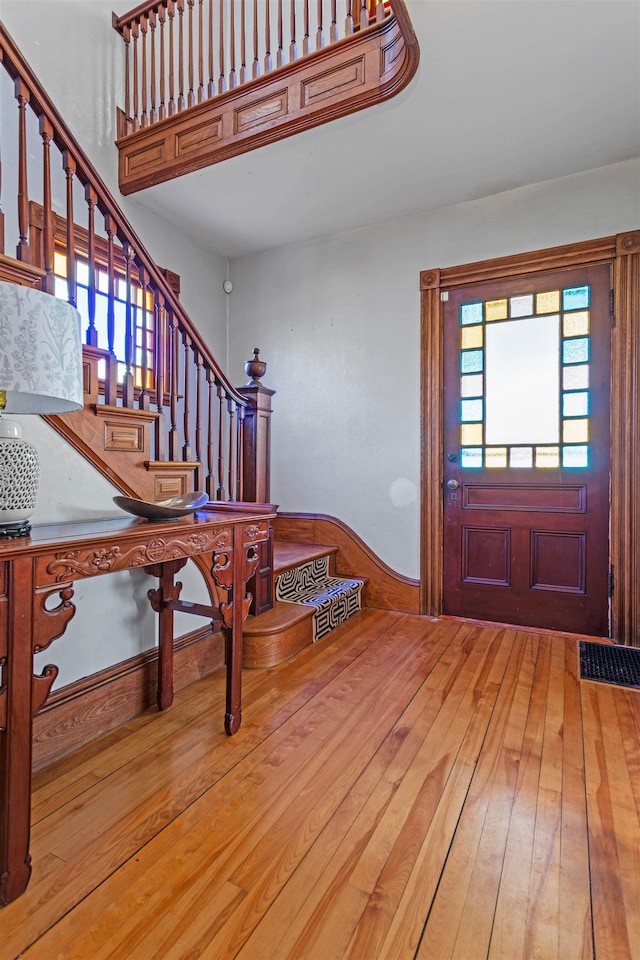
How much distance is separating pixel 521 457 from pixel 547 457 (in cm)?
15

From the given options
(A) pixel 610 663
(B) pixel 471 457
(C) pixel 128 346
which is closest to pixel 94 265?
(C) pixel 128 346

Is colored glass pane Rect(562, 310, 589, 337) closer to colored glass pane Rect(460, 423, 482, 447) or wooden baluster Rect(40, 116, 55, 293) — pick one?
colored glass pane Rect(460, 423, 482, 447)

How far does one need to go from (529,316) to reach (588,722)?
2.33 m

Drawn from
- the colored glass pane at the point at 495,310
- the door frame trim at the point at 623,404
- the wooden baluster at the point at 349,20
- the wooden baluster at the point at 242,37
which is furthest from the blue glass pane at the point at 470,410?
the wooden baluster at the point at 242,37

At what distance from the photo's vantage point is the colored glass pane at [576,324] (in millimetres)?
2890

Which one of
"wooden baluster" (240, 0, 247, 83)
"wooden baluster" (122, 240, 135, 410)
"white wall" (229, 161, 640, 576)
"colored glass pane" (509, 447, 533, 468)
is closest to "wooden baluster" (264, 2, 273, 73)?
"wooden baluster" (240, 0, 247, 83)

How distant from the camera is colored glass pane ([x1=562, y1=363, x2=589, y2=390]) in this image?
2.89 meters

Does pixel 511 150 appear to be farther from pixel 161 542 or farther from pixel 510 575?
pixel 161 542

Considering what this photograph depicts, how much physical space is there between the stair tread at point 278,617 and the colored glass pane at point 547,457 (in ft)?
5.61

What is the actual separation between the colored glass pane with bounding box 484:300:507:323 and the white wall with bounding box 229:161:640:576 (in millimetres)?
310

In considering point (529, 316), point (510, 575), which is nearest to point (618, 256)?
point (529, 316)

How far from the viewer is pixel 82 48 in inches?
116

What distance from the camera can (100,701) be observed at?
174cm

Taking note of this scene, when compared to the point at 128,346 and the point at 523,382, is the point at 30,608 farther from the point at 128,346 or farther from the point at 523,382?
the point at 523,382
